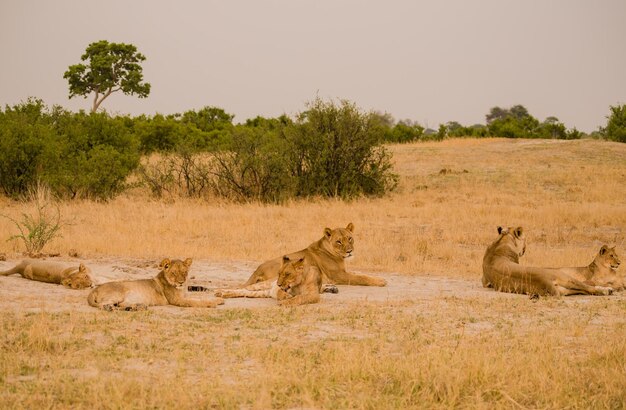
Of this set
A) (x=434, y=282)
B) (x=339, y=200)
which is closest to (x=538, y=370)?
(x=434, y=282)

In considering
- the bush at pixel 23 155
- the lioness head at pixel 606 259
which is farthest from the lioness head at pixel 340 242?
the bush at pixel 23 155

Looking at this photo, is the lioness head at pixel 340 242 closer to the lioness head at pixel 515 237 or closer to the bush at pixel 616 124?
the lioness head at pixel 515 237

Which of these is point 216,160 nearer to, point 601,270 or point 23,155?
point 23,155

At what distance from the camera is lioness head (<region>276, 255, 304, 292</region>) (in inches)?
364

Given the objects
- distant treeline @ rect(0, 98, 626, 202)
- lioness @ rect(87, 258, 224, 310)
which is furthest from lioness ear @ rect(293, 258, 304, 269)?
distant treeline @ rect(0, 98, 626, 202)

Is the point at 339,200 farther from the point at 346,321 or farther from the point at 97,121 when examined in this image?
the point at 346,321

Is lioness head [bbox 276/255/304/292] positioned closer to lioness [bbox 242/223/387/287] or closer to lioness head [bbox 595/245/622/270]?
lioness [bbox 242/223/387/287]

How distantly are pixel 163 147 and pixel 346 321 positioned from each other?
2816 centimetres

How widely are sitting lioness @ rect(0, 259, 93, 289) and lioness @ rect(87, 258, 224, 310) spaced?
1.12m

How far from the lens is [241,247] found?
1473 centimetres

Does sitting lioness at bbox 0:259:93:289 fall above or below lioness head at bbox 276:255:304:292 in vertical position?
below

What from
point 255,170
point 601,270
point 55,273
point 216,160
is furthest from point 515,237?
point 216,160

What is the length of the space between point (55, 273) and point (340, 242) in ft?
11.2

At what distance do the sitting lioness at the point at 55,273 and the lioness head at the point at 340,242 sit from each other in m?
2.90
